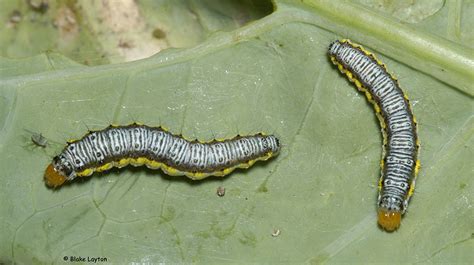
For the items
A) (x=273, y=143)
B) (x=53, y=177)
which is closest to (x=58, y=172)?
(x=53, y=177)

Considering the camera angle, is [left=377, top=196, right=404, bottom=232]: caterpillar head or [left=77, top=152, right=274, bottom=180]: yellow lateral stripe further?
[left=77, top=152, right=274, bottom=180]: yellow lateral stripe

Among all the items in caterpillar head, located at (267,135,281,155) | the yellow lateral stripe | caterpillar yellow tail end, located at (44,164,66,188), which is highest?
caterpillar head, located at (267,135,281,155)

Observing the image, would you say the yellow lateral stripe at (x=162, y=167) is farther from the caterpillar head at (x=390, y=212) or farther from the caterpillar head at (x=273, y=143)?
the caterpillar head at (x=390, y=212)

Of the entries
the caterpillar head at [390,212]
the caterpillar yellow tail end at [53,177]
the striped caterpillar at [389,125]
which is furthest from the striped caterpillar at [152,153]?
the caterpillar head at [390,212]

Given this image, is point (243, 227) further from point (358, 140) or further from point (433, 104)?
point (433, 104)

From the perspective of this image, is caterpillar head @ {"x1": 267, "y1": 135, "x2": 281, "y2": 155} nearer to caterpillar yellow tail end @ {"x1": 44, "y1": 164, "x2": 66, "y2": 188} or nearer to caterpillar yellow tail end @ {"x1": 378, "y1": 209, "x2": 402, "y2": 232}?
caterpillar yellow tail end @ {"x1": 378, "y1": 209, "x2": 402, "y2": 232}

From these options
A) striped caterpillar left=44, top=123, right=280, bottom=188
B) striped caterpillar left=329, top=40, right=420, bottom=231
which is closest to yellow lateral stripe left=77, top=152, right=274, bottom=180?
striped caterpillar left=44, top=123, right=280, bottom=188

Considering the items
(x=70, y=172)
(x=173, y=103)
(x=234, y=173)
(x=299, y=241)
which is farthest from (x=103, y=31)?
(x=299, y=241)
